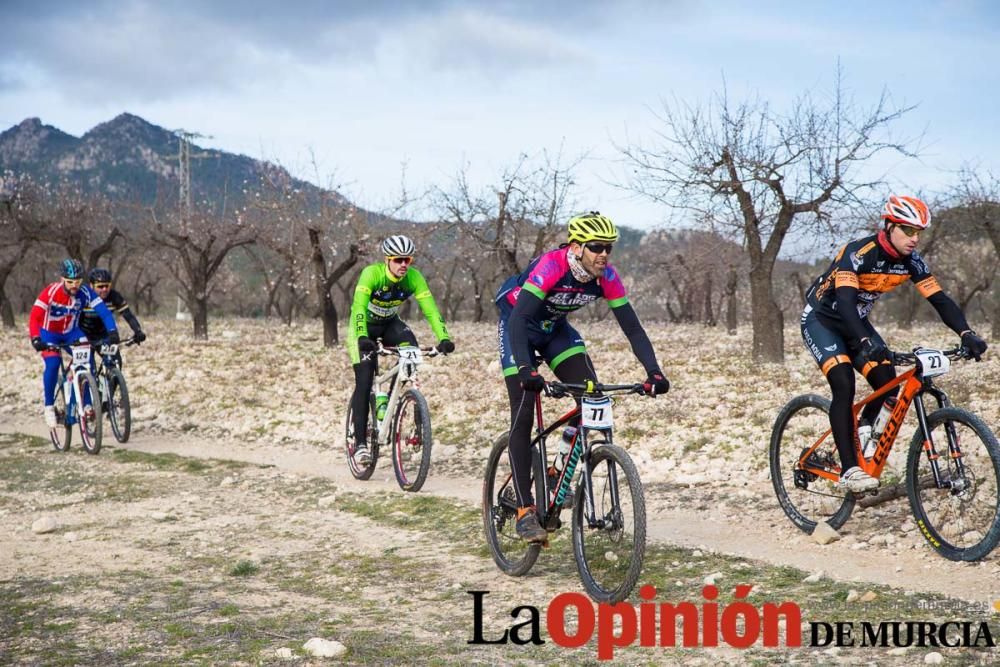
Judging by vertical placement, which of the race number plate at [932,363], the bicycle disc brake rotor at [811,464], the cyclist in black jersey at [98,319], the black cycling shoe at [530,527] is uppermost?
the cyclist in black jersey at [98,319]

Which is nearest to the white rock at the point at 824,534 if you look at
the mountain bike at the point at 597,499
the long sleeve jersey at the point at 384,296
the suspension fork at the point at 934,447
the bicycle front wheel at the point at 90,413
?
the suspension fork at the point at 934,447

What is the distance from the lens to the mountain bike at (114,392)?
1259 cm

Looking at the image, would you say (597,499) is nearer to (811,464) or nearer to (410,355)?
(811,464)

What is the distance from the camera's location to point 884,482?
7961 millimetres

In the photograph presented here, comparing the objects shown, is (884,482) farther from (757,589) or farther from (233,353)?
(233,353)

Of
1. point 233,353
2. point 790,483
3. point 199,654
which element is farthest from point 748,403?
point 233,353

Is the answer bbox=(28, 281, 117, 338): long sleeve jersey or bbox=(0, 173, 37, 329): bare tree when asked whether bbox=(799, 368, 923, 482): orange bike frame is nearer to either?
bbox=(28, 281, 117, 338): long sleeve jersey

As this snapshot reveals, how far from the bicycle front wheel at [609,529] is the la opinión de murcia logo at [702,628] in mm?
156

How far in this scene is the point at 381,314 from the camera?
9.76m

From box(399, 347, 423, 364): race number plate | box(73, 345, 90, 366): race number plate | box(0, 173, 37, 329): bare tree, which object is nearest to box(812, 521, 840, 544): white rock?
box(399, 347, 423, 364): race number plate

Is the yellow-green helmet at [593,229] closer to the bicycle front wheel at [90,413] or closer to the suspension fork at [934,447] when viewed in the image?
the suspension fork at [934,447]

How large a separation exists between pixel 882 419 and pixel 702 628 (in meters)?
2.50

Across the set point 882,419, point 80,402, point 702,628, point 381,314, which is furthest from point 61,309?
point 882,419

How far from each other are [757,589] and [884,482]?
321 centimetres
